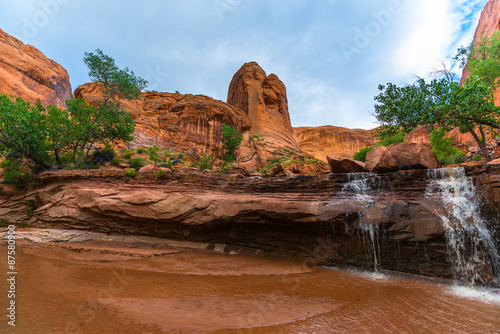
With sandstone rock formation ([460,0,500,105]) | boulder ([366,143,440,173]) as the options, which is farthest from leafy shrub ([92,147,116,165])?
sandstone rock formation ([460,0,500,105])

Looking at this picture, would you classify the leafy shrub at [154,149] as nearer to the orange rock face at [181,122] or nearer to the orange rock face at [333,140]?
the orange rock face at [181,122]

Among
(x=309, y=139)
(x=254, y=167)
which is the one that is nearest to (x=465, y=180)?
(x=254, y=167)

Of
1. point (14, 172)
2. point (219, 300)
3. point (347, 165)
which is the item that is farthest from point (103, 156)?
point (347, 165)

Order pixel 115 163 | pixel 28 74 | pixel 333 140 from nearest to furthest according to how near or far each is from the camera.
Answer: pixel 115 163 < pixel 28 74 < pixel 333 140

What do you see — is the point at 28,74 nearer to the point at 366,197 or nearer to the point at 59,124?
the point at 59,124

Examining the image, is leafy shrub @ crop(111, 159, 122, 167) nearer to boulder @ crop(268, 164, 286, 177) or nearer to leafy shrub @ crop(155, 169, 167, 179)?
leafy shrub @ crop(155, 169, 167, 179)

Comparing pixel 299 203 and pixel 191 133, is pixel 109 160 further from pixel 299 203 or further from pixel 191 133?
pixel 299 203

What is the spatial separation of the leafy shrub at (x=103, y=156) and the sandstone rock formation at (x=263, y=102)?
2551cm

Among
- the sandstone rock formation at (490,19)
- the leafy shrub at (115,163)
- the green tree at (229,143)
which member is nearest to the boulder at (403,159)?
the leafy shrub at (115,163)

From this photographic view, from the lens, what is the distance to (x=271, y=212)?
8.63m

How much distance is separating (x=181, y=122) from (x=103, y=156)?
36.6 feet

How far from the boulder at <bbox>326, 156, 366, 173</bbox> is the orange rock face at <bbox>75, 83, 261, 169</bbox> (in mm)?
16119

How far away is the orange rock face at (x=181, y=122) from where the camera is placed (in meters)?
25.1

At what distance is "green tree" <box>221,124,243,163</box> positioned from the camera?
27.0 meters
